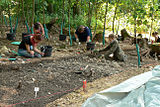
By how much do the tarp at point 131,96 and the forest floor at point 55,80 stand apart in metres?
0.94

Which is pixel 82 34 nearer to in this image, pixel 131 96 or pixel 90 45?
pixel 90 45

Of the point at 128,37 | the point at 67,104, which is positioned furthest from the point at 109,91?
the point at 128,37

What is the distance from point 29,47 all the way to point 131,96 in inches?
152

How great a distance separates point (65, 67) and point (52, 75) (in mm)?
714

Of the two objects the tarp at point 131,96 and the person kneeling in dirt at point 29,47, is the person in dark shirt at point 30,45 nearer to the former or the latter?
the person kneeling in dirt at point 29,47

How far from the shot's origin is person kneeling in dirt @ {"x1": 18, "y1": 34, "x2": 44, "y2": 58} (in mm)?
4809

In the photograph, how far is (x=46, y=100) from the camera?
2818 millimetres

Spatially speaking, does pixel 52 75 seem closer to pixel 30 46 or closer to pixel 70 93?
pixel 70 93

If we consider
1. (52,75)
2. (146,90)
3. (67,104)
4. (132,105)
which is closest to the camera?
(132,105)

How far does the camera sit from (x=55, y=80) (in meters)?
3.58

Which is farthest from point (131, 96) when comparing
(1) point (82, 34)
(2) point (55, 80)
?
(1) point (82, 34)

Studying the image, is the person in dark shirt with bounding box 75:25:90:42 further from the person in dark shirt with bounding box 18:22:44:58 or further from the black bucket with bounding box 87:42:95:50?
the person in dark shirt with bounding box 18:22:44:58

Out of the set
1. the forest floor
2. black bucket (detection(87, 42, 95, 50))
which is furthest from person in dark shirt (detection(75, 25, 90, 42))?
the forest floor

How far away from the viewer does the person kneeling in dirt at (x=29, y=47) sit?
15.8 ft
